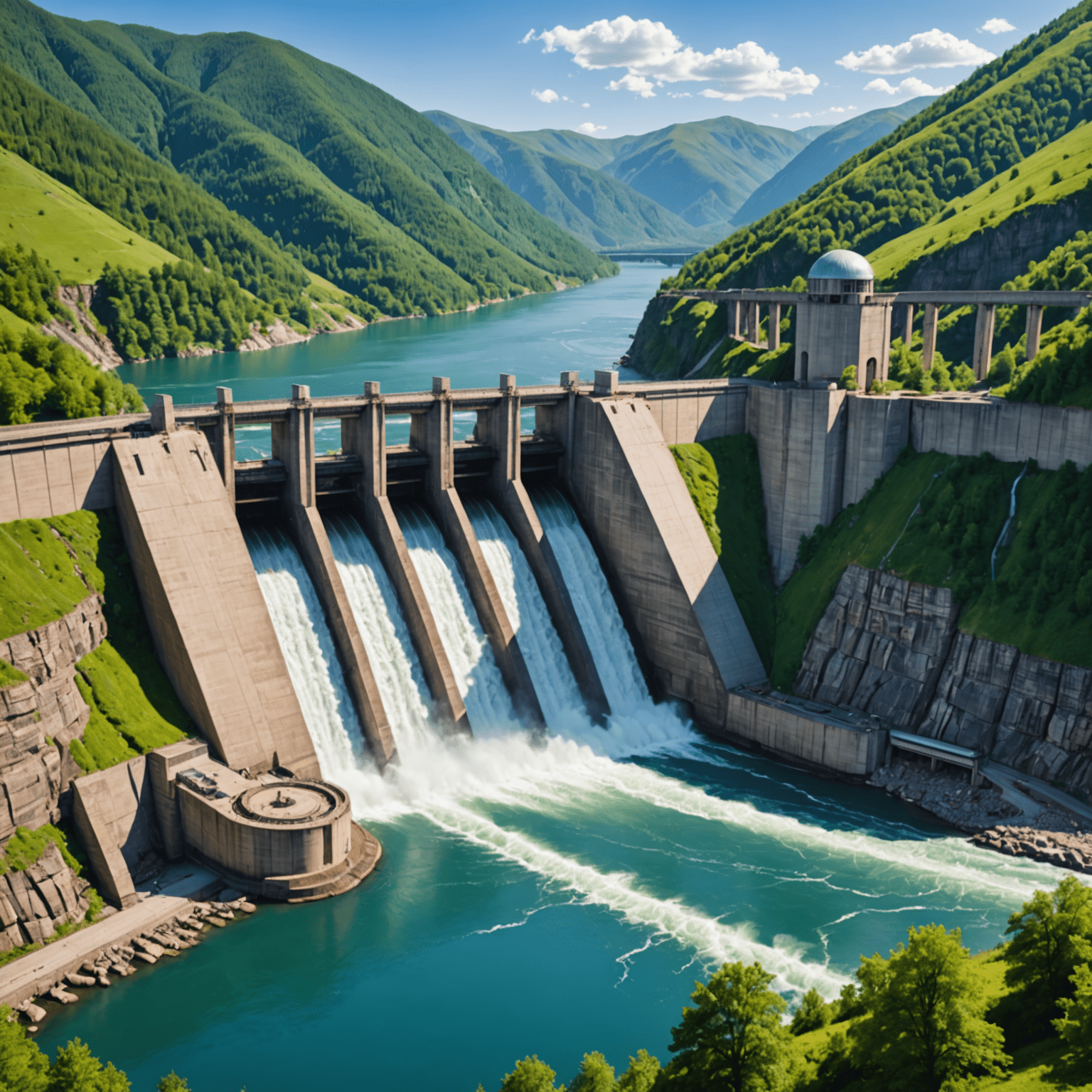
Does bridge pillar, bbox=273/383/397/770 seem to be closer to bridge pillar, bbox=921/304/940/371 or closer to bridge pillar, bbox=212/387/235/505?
bridge pillar, bbox=212/387/235/505

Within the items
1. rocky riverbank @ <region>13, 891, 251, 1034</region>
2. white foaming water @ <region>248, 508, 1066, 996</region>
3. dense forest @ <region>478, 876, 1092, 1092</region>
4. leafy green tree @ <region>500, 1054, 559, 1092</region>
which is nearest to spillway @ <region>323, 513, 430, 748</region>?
white foaming water @ <region>248, 508, 1066, 996</region>

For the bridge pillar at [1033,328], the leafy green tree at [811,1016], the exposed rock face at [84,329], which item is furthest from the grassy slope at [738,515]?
the exposed rock face at [84,329]

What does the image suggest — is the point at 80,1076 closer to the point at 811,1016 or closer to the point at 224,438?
the point at 811,1016

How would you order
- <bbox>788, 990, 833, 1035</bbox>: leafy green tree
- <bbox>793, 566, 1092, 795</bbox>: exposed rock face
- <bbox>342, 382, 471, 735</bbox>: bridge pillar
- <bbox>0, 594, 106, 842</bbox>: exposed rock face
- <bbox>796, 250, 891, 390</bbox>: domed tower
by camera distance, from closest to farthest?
<bbox>788, 990, 833, 1035</bbox>: leafy green tree < <bbox>0, 594, 106, 842</bbox>: exposed rock face < <bbox>793, 566, 1092, 795</bbox>: exposed rock face < <bbox>342, 382, 471, 735</bbox>: bridge pillar < <bbox>796, 250, 891, 390</bbox>: domed tower

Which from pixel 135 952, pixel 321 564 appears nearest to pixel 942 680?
pixel 321 564

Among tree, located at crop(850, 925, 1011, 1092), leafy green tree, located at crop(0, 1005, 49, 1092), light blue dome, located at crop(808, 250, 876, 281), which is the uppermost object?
light blue dome, located at crop(808, 250, 876, 281)

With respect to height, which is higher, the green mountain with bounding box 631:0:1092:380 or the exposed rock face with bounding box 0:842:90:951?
the green mountain with bounding box 631:0:1092:380
